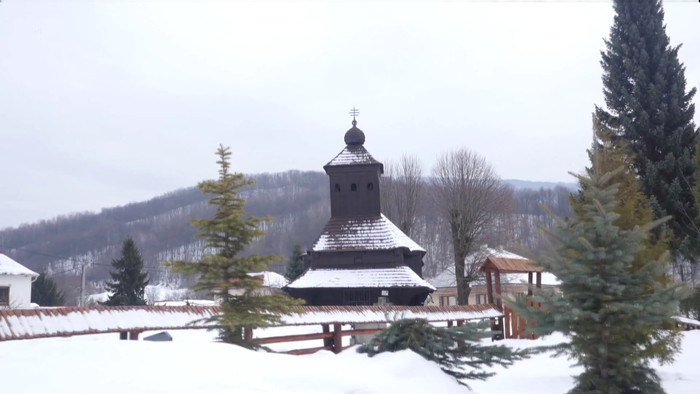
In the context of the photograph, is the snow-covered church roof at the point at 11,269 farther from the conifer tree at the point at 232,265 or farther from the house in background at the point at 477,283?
the conifer tree at the point at 232,265

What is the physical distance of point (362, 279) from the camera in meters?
31.5

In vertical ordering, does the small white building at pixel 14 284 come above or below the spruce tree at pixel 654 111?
below

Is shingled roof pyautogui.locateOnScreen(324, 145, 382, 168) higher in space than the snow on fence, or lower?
higher

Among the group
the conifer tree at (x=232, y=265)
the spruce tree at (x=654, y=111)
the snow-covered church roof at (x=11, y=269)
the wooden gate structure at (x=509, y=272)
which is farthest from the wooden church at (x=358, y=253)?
the snow-covered church roof at (x=11, y=269)

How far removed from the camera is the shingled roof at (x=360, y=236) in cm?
3310

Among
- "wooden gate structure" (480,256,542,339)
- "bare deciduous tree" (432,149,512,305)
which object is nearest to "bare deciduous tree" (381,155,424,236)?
"bare deciduous tree" (432,149,512,305)

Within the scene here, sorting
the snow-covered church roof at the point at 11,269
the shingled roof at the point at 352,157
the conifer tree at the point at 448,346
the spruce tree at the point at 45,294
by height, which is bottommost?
the spruce tree at the point at 45,294

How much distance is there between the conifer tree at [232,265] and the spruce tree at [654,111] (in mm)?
16695

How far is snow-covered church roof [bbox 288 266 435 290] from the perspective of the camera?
101ft

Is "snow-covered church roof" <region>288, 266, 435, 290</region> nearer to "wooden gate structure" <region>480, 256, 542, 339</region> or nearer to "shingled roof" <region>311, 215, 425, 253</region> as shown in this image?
"shingled roof" <region>311, 215, 425, 253</region>

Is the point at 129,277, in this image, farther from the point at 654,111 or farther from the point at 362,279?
the point at 654,111

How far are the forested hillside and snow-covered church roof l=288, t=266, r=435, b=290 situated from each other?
2351 inches

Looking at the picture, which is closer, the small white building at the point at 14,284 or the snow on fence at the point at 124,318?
the snow on fence at the point at 124,318

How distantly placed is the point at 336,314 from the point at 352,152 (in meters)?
19.8
